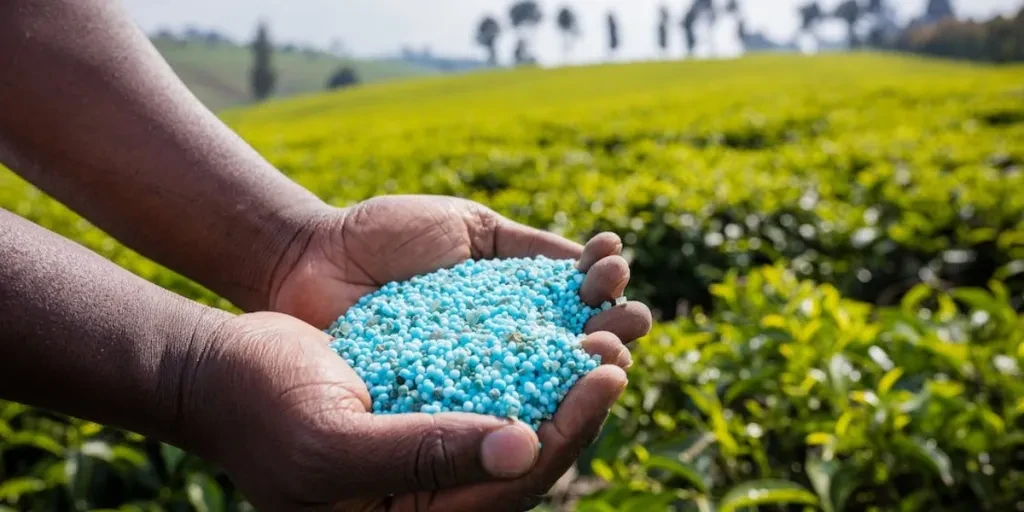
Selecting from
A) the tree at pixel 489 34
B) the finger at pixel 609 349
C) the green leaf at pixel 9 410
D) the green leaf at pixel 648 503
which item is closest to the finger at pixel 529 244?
the finger at pixel 609 349

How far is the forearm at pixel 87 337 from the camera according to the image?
1.22 m

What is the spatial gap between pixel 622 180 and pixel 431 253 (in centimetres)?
300

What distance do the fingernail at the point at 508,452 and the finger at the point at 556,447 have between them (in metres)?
0.09

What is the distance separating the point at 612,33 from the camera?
88.2m

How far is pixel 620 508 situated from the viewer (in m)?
1.84

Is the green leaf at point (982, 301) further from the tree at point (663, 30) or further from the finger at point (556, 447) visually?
the tree at point (663, 30)

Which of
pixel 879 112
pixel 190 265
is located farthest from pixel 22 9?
pixel 879 112

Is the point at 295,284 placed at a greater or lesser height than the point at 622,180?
greater

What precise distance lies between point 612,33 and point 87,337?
91.3 meters

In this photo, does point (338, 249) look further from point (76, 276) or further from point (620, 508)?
point (620, 508)

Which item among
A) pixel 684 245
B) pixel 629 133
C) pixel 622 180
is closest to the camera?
pixel 684 245

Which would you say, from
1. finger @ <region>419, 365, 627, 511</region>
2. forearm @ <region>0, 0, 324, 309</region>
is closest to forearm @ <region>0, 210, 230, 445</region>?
finger @ <region>419, 365, 627, 511</region>

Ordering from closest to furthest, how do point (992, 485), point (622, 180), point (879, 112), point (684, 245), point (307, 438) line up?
point (307, 438) < point (992, 485) < point (684, 245) < point (622, 180) < point (879, 112)

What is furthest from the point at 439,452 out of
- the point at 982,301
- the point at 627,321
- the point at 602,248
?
the point at 982,301
